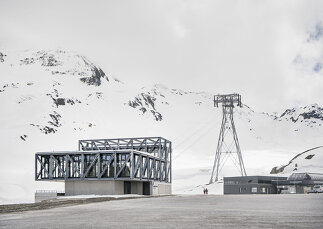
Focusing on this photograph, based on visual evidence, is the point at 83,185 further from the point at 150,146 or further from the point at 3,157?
the point at 3,157

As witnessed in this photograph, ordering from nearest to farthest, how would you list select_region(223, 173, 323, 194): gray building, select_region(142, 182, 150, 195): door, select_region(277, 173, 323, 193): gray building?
select_region(142, 182, 150, 195): door < select_region(277, 173, 323, 193): gray building < select_region(223, 173, 323, 194): gray building

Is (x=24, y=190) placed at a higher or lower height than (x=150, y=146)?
lower

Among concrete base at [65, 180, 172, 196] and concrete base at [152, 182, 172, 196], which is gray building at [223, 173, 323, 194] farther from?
concrete base at [65, 180, 172, 196]

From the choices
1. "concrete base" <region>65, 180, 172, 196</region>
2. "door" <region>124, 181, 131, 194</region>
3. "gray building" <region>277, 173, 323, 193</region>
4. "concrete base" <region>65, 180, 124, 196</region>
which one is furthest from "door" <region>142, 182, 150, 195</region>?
"gray building" <region>277, 173, 323, 193</region>

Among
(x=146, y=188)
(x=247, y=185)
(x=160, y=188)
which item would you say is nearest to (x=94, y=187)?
(x=146, y=188)

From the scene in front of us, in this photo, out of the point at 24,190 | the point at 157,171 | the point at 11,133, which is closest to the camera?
the point at 157,171

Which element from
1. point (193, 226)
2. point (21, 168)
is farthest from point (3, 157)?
point (193, 226)

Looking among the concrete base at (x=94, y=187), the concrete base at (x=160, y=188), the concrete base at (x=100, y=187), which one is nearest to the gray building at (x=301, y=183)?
the concrete base at (x=160, y=188)

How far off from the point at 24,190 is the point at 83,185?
66.0 m

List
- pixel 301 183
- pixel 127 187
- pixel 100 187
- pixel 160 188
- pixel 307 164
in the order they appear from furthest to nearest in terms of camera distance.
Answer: pixel 307 164
pixel 301 183
pixel 160 188
pixel 127 187
pixel 100 187

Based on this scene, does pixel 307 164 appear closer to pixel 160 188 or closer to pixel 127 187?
pixel 160 188

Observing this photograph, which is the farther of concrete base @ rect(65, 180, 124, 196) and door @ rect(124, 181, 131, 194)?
door @ rect(124, 181, 131, 194)

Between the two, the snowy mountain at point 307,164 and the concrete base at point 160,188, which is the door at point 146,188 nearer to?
the concrete base at point 160,188

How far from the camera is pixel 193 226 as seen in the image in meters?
15.6
